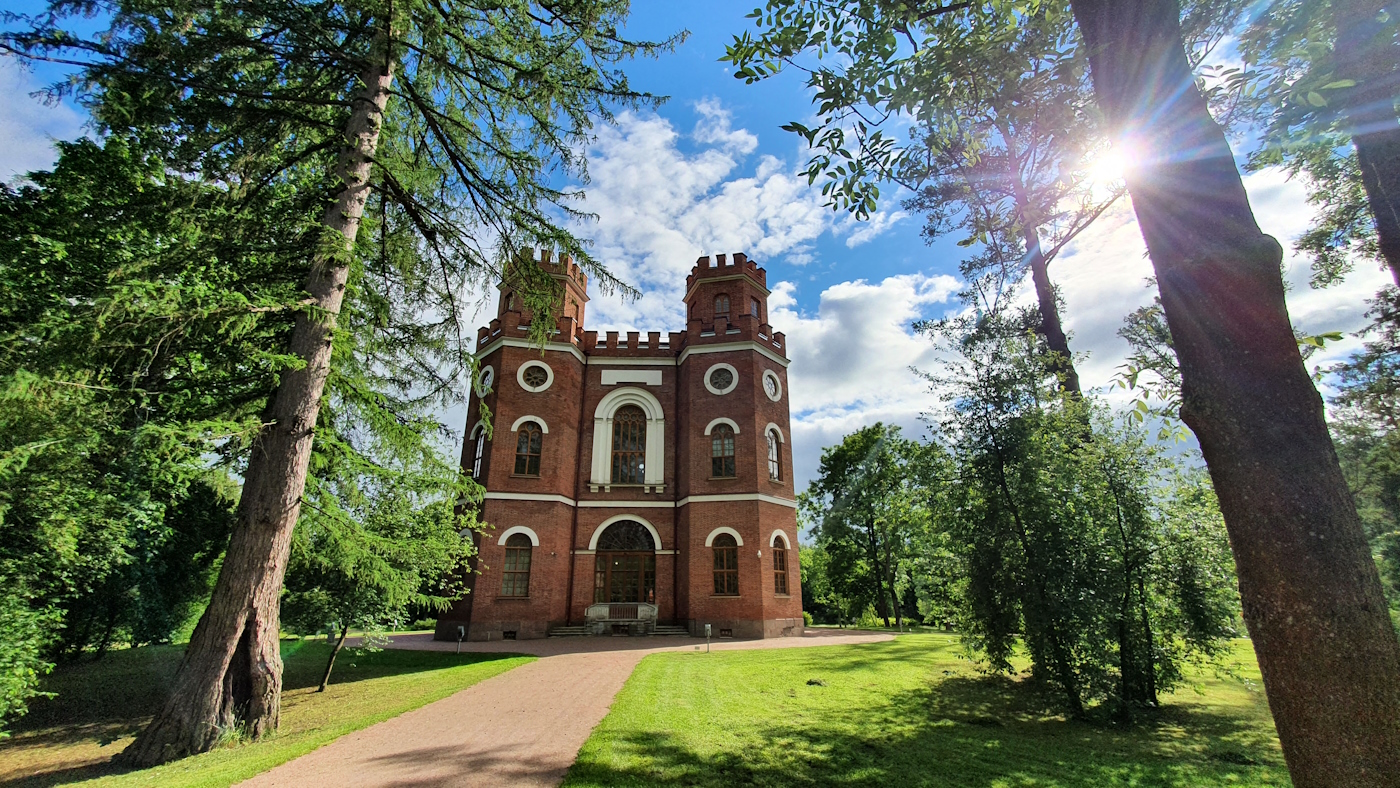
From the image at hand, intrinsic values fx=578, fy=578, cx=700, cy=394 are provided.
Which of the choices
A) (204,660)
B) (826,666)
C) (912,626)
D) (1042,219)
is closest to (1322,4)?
(1042,219)

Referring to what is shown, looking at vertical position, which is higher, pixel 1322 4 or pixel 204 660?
pixel 1322 4

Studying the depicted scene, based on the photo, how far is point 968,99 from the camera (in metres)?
5.57

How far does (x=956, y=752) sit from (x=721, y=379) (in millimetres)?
16393

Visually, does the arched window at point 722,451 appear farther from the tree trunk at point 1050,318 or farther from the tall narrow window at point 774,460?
the tree trunk at point 1050,318

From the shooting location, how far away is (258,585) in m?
6.61

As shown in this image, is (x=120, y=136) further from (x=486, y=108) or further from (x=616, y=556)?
(x=616, y=556)

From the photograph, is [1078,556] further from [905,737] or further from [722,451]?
[722,451]

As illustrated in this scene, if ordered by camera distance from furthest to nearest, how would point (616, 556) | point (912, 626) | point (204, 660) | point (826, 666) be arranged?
point (912, 626) → point (616, 556) → point (826, 666) → point (204, 660)

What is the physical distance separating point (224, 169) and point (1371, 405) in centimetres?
2298

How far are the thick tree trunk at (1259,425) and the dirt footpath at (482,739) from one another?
516 centimetres

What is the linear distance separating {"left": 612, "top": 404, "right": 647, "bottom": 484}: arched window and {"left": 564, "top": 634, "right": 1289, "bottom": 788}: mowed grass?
1159 centimetres

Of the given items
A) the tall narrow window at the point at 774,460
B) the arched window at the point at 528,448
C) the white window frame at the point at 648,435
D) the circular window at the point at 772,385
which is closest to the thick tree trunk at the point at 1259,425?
the tall narrow window at the point at 774,460

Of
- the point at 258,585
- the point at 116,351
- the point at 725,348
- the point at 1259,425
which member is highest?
the point at 725,348

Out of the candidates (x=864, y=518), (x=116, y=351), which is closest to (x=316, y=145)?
(x=116, y=351)
